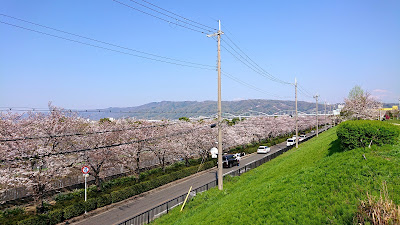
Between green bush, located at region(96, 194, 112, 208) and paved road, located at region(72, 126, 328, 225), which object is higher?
green bush, located at region(96, 194, 112, 208)

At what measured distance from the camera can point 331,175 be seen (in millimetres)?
11344

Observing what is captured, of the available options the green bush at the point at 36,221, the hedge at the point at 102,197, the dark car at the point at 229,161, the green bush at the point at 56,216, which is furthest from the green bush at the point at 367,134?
the dark car at the point at 229,161

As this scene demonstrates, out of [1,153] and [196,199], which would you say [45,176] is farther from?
[196,199]

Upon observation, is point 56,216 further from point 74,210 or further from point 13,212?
point 13,212

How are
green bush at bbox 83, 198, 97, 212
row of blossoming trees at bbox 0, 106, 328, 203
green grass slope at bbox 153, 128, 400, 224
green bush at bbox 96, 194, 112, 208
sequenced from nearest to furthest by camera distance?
green grass slope at bbox 153, 128, 400, 224 < row of blossoming trees at bbox 0, 106, 328, 203 < green bush at bbox 83, 198, 97, 212 < green bush at bbox 96, 194, 112, 208

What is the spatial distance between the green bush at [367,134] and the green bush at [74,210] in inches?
747

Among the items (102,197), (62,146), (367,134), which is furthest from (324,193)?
(62,146)

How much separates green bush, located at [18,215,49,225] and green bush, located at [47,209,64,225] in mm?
266

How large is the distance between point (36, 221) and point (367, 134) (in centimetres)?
2077

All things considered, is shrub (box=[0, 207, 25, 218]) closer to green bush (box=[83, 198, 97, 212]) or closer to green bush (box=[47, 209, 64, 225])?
green bush (box=[47, 209, 64, 225])

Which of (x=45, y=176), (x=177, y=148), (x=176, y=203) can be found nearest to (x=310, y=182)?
(x=176, y=203)

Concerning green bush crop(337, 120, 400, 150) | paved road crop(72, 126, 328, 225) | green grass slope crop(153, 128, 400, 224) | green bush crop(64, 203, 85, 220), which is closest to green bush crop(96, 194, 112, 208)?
paved road crop(72, 126, 328, 225)

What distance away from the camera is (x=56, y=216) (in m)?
18.0

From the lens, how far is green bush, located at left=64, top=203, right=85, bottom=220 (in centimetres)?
1878
